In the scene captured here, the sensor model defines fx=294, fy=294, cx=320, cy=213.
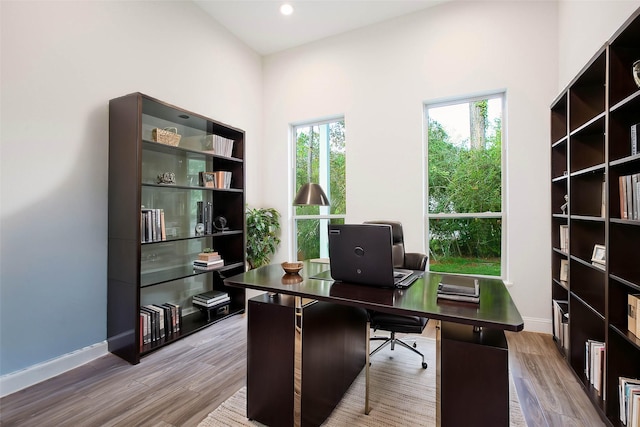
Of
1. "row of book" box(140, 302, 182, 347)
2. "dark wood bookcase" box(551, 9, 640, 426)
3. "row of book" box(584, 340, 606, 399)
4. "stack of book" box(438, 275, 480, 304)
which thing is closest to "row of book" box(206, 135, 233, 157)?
"row of book" box(140, 302, 182, 347)

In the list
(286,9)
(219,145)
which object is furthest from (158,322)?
(286,9)

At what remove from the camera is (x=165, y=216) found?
3109 millimetres

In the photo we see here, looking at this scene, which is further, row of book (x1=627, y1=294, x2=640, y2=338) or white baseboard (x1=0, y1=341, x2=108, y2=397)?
white baseboard (x1=0, y1=341, x2=108, y2=397)

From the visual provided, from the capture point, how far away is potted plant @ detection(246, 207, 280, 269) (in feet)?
13.1

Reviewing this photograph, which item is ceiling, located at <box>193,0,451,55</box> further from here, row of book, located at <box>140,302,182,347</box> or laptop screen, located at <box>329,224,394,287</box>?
row of book, located at <box>140,302,182,347</box>

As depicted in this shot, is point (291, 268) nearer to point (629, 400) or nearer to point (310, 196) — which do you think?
point (310, 196)

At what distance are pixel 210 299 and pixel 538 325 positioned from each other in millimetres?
3483

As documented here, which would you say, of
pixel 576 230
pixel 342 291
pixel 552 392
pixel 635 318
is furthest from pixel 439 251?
pixel 342 291

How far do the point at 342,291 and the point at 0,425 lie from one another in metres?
2.17

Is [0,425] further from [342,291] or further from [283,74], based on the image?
[283,74]

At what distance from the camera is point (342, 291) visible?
1610 mm

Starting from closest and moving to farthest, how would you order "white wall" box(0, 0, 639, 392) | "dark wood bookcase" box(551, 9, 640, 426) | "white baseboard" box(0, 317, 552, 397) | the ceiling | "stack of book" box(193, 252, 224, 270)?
1. "dark wood bookcase" box(551, 9, 640, 426)
2. "white baseboard" box(0, 317, 552, 397)
3. "white wall" box(0, 0, 639, 392)
4. "stack of book" box(193, 252, 224, 270)
5. the ceiling

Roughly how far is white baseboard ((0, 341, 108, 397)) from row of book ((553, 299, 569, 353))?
13.0 feet

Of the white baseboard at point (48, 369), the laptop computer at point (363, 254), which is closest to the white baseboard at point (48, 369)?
the white baseboard at point (48, 369)
